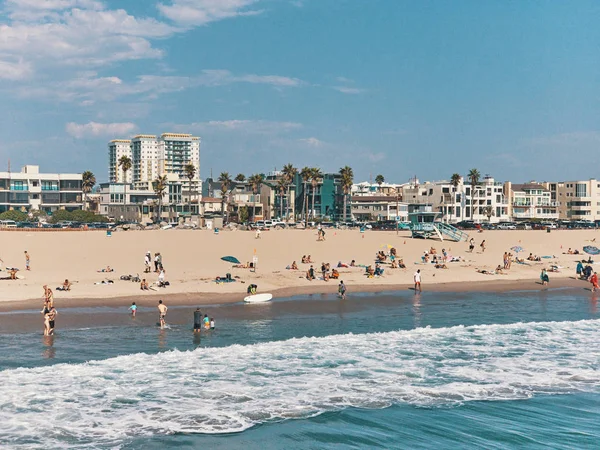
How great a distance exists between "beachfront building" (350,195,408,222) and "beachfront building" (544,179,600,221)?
40.4 m

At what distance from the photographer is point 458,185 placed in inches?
4604

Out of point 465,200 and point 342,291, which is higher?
point 465,200

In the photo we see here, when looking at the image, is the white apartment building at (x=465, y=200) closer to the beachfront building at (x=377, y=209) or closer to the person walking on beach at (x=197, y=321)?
the beachfront building at (x=377, y=209)

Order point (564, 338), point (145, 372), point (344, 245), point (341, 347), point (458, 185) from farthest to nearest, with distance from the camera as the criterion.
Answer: point (458, 185) < point (344, 245) < point (564, 338) < point (341, 347) < point (145, 372)

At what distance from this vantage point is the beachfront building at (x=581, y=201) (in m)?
132

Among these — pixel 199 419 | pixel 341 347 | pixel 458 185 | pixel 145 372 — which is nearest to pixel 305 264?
pixel 341 347

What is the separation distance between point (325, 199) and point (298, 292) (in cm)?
8480

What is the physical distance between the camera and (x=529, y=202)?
13000 cm

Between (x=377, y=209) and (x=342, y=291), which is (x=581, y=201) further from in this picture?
(x=342, y=291)

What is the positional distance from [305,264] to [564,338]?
1989 centimetres

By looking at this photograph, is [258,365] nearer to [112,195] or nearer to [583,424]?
[583,424]

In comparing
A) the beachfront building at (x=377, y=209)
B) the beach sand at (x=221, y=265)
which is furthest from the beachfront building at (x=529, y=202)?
the beach sand at (x=221, y=265)

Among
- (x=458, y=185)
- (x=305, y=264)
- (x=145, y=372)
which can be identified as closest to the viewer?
(x=145, y=372)

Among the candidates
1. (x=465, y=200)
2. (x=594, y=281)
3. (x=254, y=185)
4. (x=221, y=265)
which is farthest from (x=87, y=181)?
(x=594, y=281)
